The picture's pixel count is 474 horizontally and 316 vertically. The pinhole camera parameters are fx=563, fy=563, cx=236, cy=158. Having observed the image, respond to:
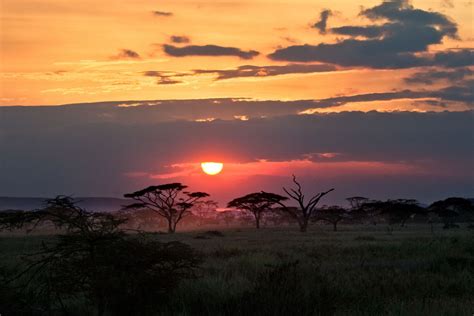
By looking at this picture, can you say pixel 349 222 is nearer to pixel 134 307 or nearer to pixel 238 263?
pixel 238 263

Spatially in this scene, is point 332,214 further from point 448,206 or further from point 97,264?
point 97,264

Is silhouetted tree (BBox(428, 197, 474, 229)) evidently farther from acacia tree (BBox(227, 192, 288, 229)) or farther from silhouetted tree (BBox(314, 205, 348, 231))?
acacia tree (BBox(227, 192, 288, 229))

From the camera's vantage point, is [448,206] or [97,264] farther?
[448,206]

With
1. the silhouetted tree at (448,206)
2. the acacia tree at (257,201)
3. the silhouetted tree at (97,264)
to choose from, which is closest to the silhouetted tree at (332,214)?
the acacia tree at (257,201)

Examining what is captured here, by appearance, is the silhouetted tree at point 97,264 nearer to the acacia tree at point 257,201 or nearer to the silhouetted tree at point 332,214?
the silhouetted tree at point 332,214

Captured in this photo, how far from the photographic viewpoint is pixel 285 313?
28.3 ft

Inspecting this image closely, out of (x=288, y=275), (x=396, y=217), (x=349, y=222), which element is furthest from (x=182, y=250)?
(x=349, y=222)

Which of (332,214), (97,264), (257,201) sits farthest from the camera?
(257,201)

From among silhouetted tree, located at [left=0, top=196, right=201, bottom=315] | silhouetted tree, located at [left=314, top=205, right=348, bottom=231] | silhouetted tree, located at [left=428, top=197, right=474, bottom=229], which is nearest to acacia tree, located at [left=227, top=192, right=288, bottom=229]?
silhouetted tree, located at [left=314, top=205, right=348, bottom=231]

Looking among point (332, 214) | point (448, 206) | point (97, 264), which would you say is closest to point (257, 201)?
point (332, 214)

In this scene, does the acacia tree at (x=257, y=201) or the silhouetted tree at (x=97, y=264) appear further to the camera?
the acacia tree at (x=257, y=201)

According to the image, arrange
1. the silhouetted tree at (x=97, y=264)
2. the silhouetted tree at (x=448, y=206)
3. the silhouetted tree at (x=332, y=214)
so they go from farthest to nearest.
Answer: the silhouetted tree at (x=448, y=206) < the silhouetted tree at (x=332, y=214) < the silhouetted tree at (x=97, y=264)

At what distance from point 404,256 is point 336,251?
3113 millimetres

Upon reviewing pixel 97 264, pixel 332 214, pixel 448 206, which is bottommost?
pixel 97 264
